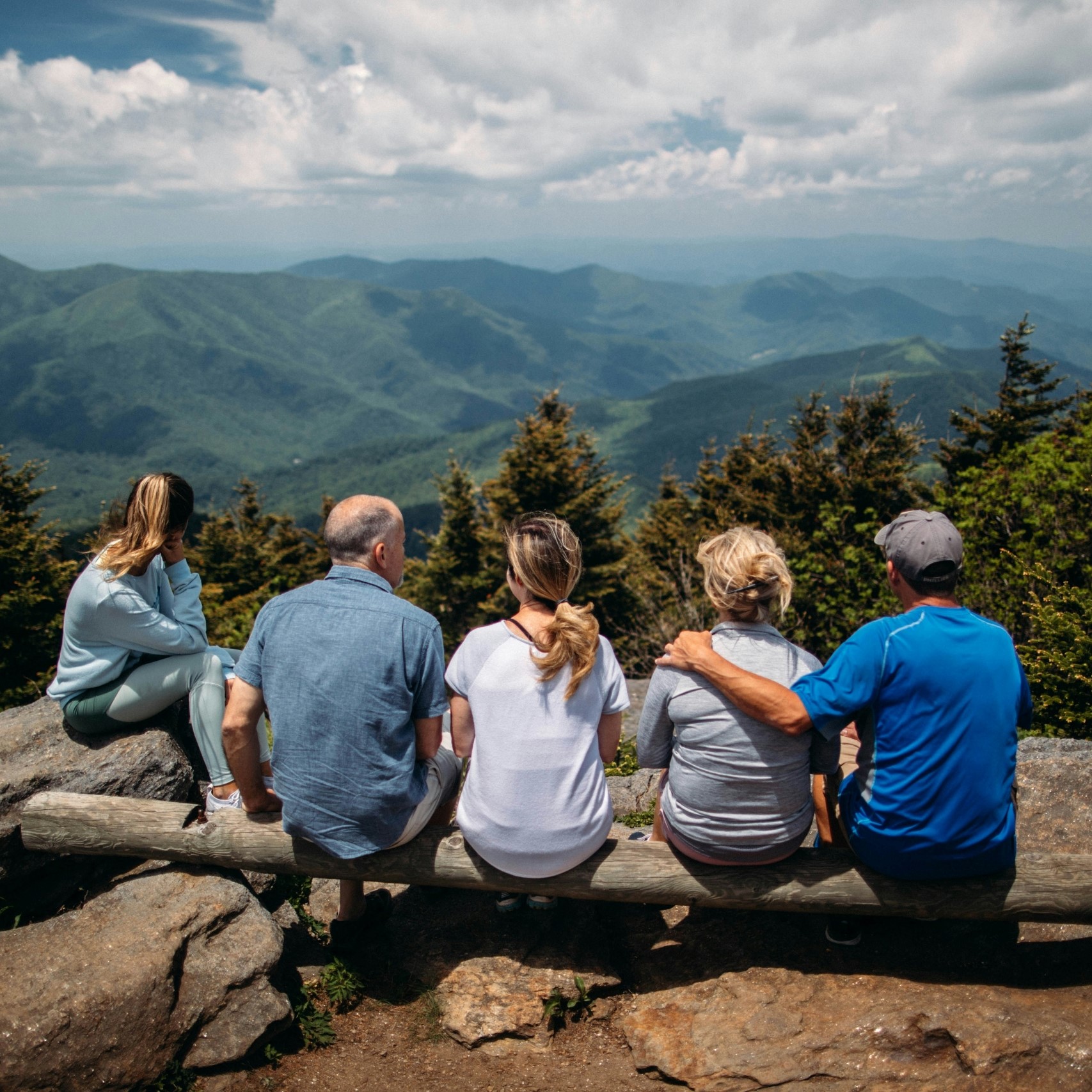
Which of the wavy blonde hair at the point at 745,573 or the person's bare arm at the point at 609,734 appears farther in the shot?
the person's bare arm at the point at 609,734

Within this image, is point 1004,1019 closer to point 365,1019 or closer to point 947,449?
point 365,1019

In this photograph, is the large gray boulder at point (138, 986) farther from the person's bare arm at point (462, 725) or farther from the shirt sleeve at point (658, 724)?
the shirt sleeve at point (658, 724)

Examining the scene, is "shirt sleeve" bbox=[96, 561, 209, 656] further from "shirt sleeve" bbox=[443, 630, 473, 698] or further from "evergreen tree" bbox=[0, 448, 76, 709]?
"evergreen tree" bbox=[0, 448, 76, 709]

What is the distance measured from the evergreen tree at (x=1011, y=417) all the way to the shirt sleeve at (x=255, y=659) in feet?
95.2

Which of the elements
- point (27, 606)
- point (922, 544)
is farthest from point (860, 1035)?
point (27, 606)

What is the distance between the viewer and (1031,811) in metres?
4.87

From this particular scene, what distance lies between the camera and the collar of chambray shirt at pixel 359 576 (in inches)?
153

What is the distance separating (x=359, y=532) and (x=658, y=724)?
1.87m

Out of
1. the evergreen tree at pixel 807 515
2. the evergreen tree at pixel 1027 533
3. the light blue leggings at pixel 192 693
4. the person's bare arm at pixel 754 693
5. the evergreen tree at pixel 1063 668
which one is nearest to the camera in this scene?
the person's bare arm at pixel 754 693

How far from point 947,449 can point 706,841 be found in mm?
29335

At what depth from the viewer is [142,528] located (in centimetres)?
448

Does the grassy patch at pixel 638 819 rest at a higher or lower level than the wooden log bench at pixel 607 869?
lower

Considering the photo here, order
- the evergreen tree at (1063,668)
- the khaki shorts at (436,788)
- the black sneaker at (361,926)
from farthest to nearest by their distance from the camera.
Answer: the evergreen tree at (1063,668)
the black sneaker at (361,926)
the khaki shorts at (436,788)

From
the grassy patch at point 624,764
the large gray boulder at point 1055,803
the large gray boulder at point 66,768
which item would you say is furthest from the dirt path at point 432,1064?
the grassy patch at point 624,764
